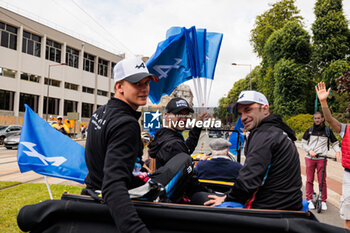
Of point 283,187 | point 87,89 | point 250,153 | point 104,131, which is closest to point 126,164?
point 104,131

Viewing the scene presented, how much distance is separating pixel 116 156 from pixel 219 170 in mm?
2213

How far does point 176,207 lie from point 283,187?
924 millimetres

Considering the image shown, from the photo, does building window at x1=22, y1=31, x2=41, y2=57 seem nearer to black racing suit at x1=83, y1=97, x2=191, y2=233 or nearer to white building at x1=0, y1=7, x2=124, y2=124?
white building at x1=0, y1=7, x2=124, y2=124

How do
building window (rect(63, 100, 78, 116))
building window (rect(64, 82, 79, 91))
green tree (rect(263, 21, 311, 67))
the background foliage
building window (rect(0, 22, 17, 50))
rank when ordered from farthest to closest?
building window (rect(64, 82, 79, 91))
building window (rect(63, 100, 78, 116))
building window (rect(0, 22, 17, 50))
green tree (rect(263, 21, 311, 67))
the background foliage

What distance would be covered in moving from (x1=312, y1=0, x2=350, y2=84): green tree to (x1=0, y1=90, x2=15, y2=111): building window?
3670 cm

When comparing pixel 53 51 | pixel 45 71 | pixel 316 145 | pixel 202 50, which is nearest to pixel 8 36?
pixel 45 71

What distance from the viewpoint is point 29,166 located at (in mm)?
3148

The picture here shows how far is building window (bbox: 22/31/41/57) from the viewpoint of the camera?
33.3 metres

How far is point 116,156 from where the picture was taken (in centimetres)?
147

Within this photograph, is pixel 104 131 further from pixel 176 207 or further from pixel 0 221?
pixel 0 221

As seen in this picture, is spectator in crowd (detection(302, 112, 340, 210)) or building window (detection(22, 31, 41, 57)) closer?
spectator in crowd (detection(302, 112, 340, 210))

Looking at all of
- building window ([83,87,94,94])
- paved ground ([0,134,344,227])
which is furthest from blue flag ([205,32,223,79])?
building window ([83,87,94,94])

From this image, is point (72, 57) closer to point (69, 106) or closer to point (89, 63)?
point (89, 63)

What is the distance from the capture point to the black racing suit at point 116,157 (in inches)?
53.7
